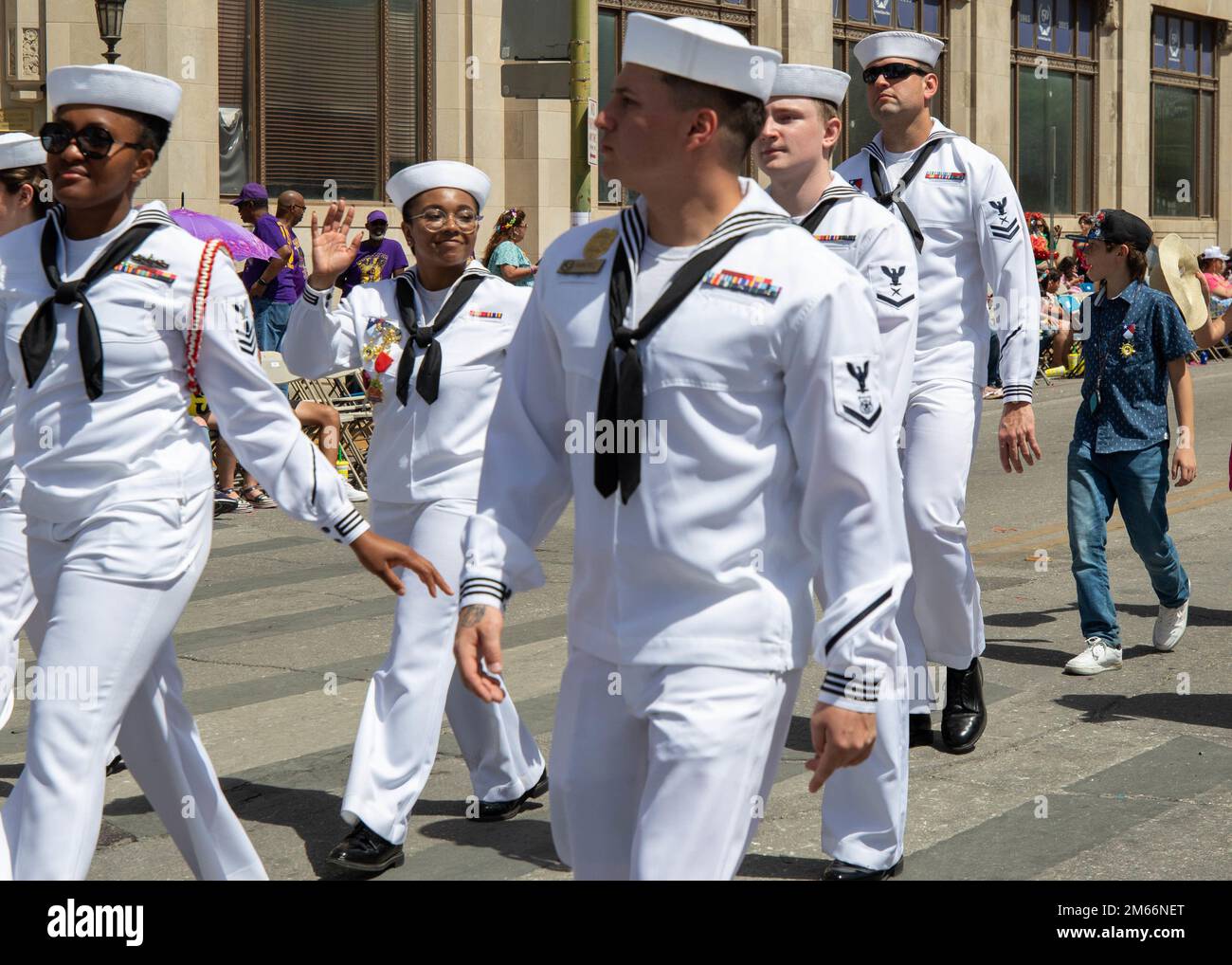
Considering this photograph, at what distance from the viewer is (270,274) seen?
1488 centimetres

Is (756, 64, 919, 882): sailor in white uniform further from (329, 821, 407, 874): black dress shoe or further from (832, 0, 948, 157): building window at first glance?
(832, 0, 948, 157): building window

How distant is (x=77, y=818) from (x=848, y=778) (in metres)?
2.11

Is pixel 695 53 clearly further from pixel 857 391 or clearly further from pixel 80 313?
pixel 80 313

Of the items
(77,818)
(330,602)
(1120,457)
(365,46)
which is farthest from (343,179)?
(77,818)

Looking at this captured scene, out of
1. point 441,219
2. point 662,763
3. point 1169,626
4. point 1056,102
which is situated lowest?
point 1169,626

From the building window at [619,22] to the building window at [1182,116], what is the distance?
14.7 meters

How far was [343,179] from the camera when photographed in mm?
21609

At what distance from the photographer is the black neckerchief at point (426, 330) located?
5.78m

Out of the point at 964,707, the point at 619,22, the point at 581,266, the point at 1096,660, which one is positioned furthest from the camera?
the point at 619,22

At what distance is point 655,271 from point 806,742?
3673mm

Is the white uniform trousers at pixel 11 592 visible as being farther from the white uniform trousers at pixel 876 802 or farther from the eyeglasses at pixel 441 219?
the white uniform trousers at pixel 876 802

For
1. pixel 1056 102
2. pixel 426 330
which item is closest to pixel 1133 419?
pixel 426 330

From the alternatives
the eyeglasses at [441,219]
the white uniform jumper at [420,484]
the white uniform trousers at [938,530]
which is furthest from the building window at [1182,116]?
the white uniform jumper at [420,484]

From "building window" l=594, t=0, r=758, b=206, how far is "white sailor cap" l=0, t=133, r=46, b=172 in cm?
1622
